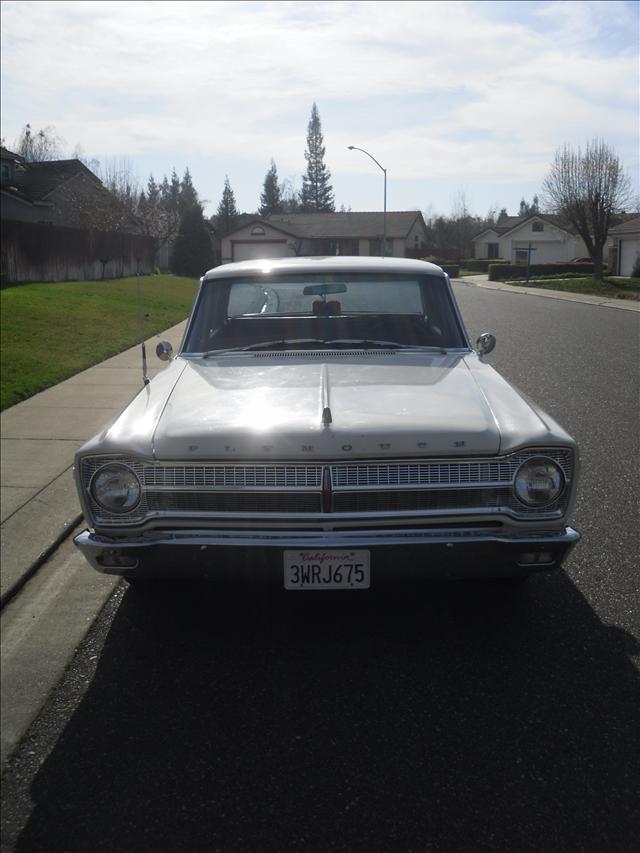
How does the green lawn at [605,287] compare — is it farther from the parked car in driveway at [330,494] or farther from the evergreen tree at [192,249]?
the parked car in driveway at [330,494]

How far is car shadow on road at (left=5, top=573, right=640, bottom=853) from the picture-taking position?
2.78 metres

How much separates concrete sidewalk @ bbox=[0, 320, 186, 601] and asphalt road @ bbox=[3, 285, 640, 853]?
100cm

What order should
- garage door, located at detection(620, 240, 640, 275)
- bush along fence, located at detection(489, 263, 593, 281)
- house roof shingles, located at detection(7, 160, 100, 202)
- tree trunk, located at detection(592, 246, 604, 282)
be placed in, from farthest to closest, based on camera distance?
bush along fence, located at detection(489, 263, 593, 281) < garage door, located at detection(620, 240, 640, 275) < tree trunk, located at detection(592, 246, 604, 282) < house roof shingles, located at detection(7, 160, 100, 202)

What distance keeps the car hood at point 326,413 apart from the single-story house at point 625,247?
45.4m

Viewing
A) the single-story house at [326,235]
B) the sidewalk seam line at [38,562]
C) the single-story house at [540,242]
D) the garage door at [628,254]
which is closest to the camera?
the sidewalk seam line at [38,562]

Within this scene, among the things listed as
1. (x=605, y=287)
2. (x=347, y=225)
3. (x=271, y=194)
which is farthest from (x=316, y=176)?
(x=605, y=287)

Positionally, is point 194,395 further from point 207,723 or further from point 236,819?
point 236,819

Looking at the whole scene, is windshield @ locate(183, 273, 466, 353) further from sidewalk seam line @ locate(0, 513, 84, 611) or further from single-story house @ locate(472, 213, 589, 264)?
single-story house @ locate(472, 213, 589, 264)

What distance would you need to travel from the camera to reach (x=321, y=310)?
18.1 ft

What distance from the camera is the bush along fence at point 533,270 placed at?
5706 centimetres

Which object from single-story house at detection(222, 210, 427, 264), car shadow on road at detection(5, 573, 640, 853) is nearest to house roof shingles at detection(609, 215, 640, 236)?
single-story house at detection(222, 210, 427, 264)

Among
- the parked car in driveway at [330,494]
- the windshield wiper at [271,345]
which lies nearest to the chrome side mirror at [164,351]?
the windshield wiper at [271,345]

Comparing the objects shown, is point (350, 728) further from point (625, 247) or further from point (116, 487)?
point (625, 247)

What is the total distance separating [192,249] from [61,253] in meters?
27.4
